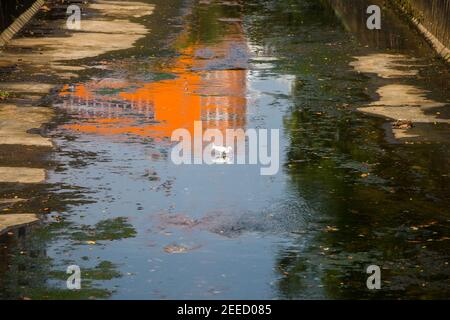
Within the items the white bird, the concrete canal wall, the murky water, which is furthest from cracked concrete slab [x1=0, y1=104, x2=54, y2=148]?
the concrete canal wall

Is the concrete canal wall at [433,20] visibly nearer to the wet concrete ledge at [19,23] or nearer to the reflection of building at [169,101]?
the reflection of building at [169,101]

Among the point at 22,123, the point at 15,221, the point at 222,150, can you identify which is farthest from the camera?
the point at 22,123

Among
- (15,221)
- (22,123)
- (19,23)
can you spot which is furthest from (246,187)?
(19,23)

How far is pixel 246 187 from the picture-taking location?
14023mm

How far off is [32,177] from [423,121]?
19.7 ft

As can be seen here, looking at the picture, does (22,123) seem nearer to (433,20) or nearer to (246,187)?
(246,187)

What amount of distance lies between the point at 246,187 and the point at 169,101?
546cm

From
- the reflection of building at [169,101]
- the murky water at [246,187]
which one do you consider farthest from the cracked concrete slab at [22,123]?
the reflection of building at [169,101]

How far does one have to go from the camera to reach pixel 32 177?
14312 mm

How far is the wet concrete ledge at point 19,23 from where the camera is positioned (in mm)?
25330

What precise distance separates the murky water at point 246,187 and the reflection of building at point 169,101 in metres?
0.04

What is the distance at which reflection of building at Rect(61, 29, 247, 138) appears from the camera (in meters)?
17.5
